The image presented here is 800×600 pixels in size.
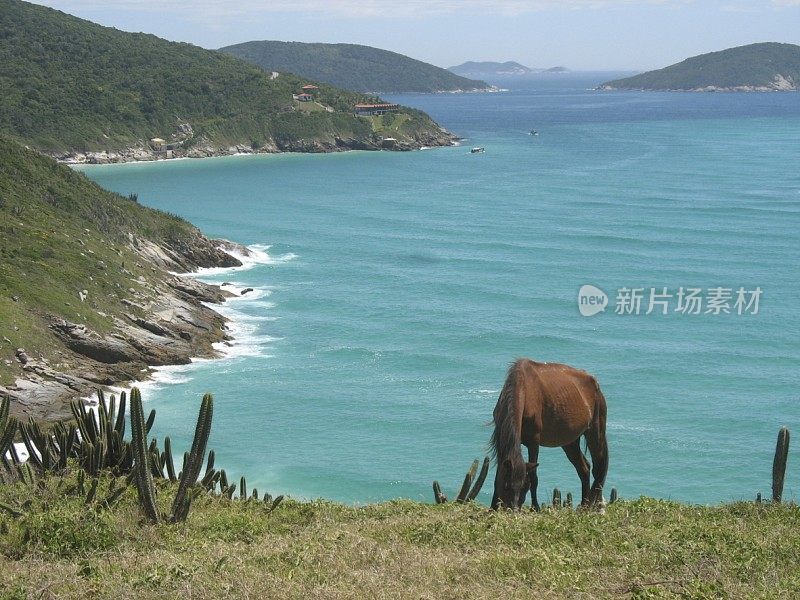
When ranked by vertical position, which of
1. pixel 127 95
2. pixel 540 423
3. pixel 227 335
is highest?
pixel 127 95

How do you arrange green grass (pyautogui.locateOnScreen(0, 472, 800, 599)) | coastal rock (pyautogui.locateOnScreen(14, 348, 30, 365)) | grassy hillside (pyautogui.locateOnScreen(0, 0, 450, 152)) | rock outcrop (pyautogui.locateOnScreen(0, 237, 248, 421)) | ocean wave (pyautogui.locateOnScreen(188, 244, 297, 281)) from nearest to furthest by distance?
green grass (pyautogui.locateOnScreen(0, 472, 800, 599)) → rock outcrop (pyautogui.locateOnScreen(0, 237, 248, 421)) → coastal rock (pyautogui.locateOnScreen(14, 348, 30, 365)) → ocean wave (pyautogui.locateOnScreen(188, 244, 297, 281)) → grassy hillside (pyautogui.locateOnScreen(0, 0, 450, 152))

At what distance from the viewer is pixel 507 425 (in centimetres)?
1135

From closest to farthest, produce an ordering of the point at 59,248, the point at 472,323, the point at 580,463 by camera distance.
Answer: the point at 580,463 < the point at 59,248 < the point at 472,323

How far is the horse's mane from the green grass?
2.32 feet

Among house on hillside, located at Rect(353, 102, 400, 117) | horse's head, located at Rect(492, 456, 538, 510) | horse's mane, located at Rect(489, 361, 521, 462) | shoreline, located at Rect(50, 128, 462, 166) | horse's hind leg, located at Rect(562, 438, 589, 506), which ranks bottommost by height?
horse's hind leg, located at Rect(562, 438, 589, 506)

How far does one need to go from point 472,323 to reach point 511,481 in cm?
2994

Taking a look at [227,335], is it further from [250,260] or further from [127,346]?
[250,260]

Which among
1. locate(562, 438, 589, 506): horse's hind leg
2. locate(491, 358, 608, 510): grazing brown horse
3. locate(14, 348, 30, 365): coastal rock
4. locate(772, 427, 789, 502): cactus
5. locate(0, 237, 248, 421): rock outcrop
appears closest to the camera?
locate(491, 358, 608, 510): grazing brown horse

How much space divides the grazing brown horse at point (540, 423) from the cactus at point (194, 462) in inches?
131

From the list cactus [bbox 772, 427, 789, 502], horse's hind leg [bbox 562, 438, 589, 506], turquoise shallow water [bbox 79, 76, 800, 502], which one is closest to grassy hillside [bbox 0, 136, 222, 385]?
turquoise shallow water [bbox 79, 76, 800, 502]

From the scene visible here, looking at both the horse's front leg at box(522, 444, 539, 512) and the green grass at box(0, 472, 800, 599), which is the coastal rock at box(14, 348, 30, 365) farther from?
Answer: the horse's front leg at box(522, 444, 539, 512)

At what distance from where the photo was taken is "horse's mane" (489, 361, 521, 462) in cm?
1127

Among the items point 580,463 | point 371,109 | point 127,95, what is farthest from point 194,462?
point 371,109

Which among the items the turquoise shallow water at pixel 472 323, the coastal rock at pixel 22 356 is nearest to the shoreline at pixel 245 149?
the turquoise shallow water at pixel 472 323
